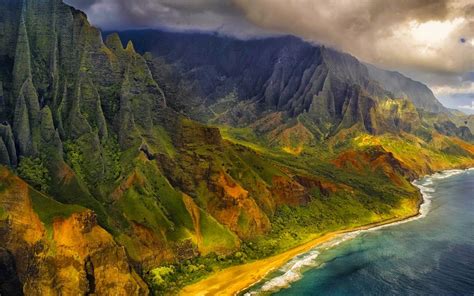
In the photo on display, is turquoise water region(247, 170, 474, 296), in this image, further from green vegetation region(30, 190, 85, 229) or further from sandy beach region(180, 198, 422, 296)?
green vegetation region(30, 190, 85, 229)

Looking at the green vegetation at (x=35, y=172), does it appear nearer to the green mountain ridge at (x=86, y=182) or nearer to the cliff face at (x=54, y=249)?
the green mountain ridge at (x=86, y=182)

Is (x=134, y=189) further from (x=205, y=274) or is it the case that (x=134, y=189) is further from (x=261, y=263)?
(x=261, y=263)

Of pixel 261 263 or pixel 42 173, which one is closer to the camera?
pixel 42 173

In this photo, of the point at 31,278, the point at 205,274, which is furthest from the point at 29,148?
the point at 205,274

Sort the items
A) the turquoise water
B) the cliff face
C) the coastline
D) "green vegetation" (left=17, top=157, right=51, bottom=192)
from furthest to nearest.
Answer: the turquoise water < the coastline < "green vegetation" (left=17, top=157, right=51, bottom=192) < the cliff face

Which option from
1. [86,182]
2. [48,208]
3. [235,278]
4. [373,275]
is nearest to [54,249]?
[48,208]

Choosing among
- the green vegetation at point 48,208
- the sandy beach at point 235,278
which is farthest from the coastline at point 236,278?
the green vegetation at point 48,208

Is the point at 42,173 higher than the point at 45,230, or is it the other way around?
the point at 42,173

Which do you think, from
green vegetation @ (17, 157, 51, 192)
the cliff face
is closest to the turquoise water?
the cliff face

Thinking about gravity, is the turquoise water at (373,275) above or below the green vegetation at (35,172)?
below

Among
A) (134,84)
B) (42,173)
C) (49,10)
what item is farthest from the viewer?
(134,84)

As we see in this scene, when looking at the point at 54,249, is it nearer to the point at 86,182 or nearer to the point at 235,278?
the point at 86,182
